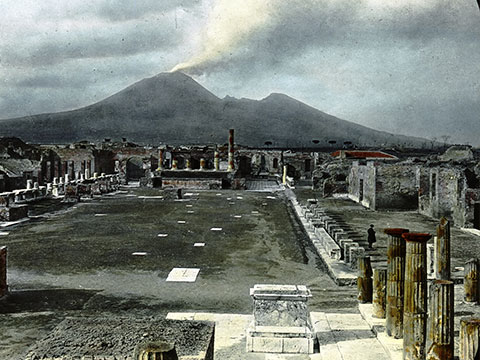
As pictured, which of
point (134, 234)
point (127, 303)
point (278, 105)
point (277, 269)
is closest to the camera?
point (127, 303)

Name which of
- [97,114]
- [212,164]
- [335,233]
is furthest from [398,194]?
[97,114]

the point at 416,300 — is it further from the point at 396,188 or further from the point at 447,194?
the point at 396,188

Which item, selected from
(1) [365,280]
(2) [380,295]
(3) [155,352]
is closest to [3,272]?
(1) [365,280]

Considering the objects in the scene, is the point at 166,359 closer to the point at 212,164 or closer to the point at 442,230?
the point at 442,230

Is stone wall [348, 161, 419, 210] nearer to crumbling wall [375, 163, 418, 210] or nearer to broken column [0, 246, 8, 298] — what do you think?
crumbling wall [375, 163, 418, 210]

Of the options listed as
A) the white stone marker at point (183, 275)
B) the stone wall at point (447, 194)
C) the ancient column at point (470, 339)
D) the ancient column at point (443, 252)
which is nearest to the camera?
the ancient column at point (470, 339)

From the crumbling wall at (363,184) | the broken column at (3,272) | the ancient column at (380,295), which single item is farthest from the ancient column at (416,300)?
the crumbling wall at (363,184)

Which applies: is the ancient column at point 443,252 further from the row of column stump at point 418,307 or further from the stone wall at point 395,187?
the stone wall at point 395,187
